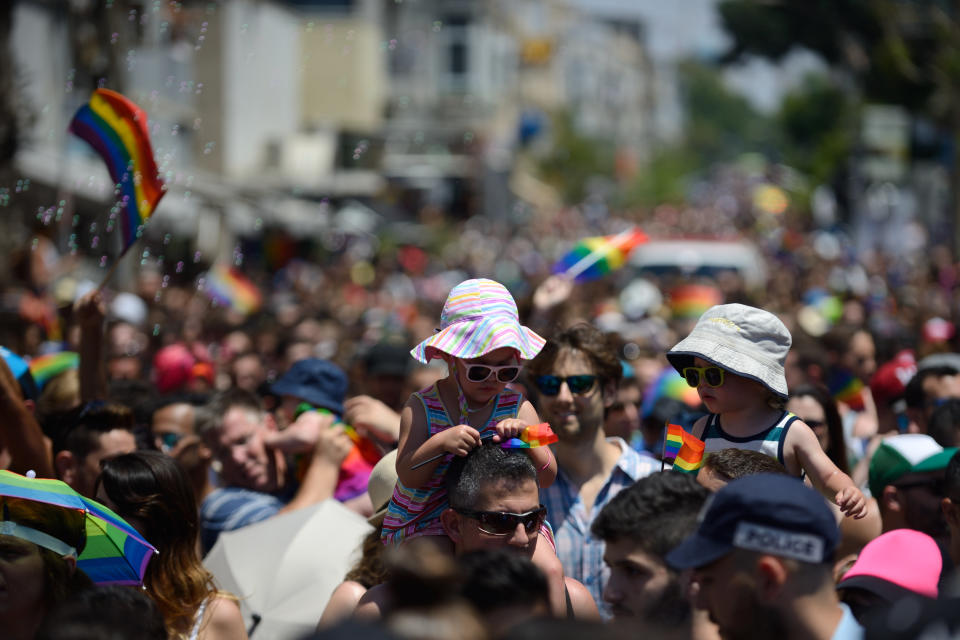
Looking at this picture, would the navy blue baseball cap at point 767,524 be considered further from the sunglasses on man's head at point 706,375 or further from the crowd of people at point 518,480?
the sunglasses on man's head at point 706,375

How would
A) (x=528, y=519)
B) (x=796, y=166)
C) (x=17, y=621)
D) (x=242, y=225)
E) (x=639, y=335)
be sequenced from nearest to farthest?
1. (x=17, y=621)
2. (x=528, y=519)
3. (x=639, y=335)
4. (x=242, y=225)
5. (x=796, y=166)

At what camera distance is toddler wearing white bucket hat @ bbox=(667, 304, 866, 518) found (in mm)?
3766

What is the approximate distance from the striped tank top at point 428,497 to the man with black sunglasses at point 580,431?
33.4 inches

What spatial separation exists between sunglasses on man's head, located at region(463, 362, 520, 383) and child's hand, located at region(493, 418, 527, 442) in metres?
0.15

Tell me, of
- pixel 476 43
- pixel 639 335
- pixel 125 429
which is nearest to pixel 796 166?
pixel 476 43

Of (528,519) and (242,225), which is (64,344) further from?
(242,225)

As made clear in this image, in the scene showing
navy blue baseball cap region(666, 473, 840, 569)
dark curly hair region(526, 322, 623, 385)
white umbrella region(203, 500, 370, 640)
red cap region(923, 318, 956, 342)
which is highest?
navy blue baseball cap region(666, 473, 840, 569)

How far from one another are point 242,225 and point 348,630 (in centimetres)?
2787

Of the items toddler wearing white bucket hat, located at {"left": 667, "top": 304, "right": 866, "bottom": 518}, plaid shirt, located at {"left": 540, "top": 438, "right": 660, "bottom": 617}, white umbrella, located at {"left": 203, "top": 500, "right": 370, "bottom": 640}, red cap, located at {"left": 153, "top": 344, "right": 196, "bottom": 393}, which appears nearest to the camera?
toddler wearing white bucket hat, located at {"left": 667, "top": 304, "right": 866, "bottom": 518}

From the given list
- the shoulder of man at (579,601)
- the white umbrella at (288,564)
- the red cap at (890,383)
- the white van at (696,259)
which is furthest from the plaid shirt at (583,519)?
the white van at (696,259)

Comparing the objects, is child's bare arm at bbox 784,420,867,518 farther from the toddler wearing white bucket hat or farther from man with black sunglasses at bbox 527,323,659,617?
man with black sunglasses at bbox 527,323,659,617

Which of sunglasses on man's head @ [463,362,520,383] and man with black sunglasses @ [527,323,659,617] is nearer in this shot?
sunglasses on man's head @ [463,362,520,383]

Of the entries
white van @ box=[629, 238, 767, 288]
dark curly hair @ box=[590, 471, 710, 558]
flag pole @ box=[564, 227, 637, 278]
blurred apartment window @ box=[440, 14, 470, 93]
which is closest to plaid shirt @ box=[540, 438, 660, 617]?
dark curly hair @ box=[590, 471, 710, 558]

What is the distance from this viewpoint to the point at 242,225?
2898 cm
